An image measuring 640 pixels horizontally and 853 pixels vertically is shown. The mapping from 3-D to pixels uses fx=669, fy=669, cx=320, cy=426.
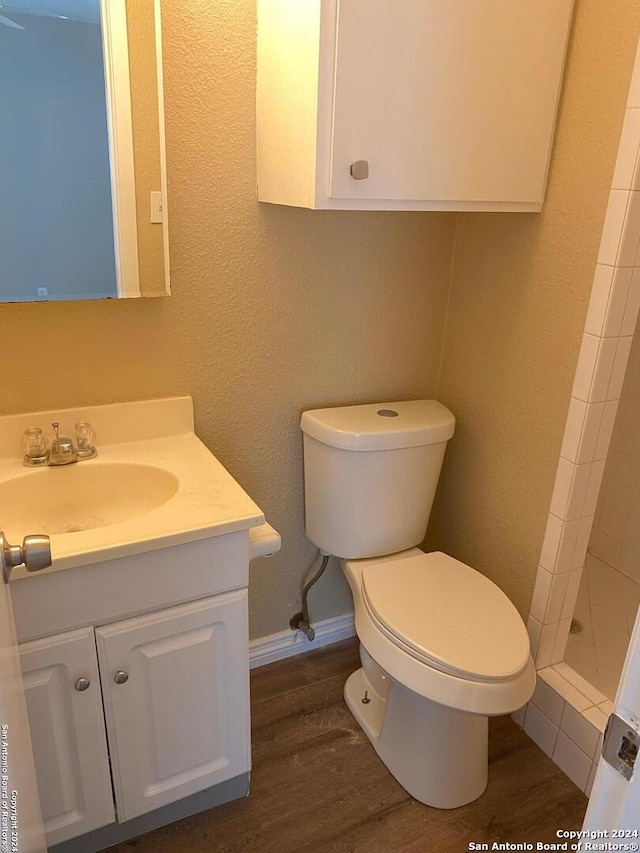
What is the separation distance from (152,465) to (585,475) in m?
1.03

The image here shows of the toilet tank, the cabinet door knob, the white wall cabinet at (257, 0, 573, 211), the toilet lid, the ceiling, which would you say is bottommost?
the toilet lid

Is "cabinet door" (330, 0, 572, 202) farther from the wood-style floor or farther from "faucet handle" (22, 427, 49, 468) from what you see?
the wood-style floor

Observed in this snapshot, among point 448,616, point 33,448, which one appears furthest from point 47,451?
point 448,616

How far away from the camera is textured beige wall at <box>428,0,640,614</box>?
1.43 metres

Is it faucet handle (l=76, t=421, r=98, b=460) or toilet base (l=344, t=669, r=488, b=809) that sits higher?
faucet handle (l=76, t=421, r=98, b=460)

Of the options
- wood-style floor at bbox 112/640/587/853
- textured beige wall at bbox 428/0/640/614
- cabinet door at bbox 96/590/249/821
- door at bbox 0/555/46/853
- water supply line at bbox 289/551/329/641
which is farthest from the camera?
water supply line at bbox 289/551/329/641

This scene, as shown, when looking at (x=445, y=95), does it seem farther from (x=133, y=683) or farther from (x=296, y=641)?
(x=296, y=641)

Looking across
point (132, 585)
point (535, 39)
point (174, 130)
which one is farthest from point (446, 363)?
point (132, 585)

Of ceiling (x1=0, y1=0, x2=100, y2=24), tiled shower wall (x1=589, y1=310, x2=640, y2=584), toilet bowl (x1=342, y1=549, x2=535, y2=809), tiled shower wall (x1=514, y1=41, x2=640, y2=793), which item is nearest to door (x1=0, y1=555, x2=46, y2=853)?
toilet bowl (x1=342, y1=549, x2=535, y2=809)

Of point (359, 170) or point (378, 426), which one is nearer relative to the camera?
point (359, 170)

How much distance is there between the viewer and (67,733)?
1.30 m

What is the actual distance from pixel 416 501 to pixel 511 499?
0.26m

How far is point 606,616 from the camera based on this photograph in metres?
2.26

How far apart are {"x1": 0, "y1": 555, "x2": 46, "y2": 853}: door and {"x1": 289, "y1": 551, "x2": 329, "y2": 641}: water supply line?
109 centimetres
